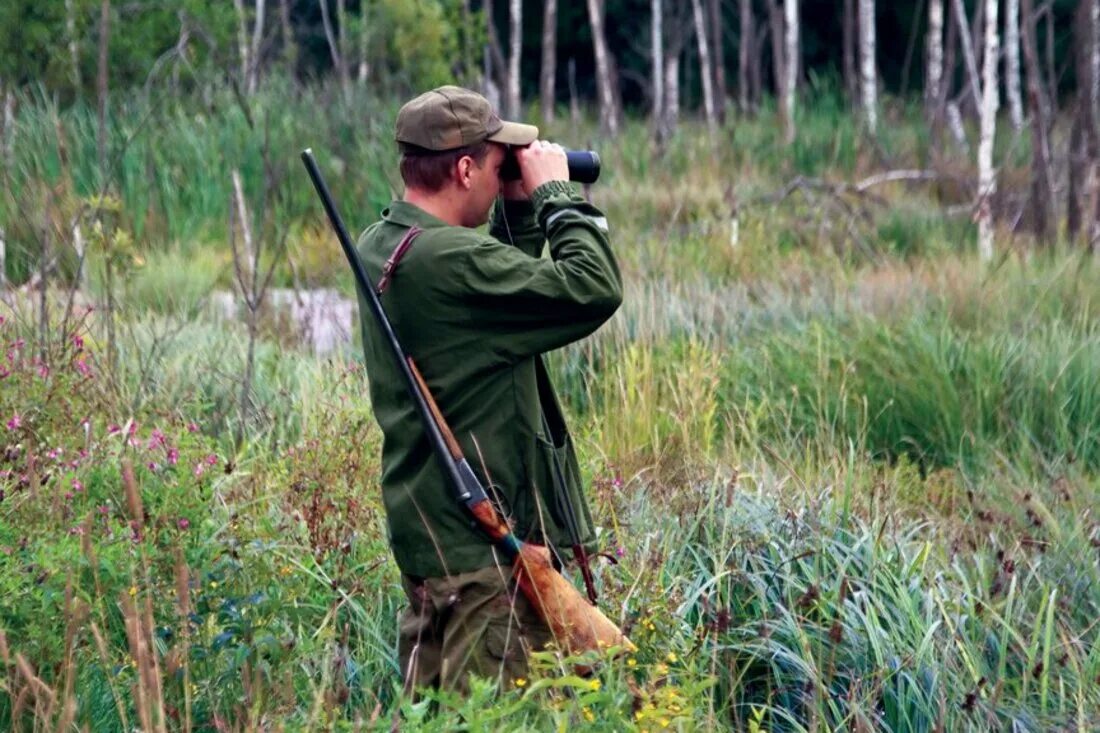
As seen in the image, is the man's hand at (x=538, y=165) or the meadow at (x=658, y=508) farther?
the meadow at (x=658, y=508)

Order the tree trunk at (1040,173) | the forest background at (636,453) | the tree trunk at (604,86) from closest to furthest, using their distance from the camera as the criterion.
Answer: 1. the forest background at (636,453)
2. the tree trunk at (1040,173)
3. the tree trunk at (604,86)

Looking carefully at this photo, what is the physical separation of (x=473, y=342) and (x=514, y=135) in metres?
0.46

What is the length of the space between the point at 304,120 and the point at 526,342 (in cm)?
1086

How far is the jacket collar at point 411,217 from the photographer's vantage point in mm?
3215

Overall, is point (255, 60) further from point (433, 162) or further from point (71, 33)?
point (71, 33)

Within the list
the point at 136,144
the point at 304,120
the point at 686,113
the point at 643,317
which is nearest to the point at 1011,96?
the point at 686,113

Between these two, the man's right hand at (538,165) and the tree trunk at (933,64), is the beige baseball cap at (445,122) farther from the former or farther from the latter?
the tree trunk at (933,64)

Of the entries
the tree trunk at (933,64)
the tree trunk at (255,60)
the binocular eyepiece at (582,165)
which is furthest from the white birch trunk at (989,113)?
the binocular eyepiece at (582,165)

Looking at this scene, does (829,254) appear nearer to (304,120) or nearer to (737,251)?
(737,251)

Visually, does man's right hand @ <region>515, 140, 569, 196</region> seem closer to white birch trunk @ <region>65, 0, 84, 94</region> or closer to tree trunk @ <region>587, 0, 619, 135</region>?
white birch trunk @ <region>65, 0, 84, 94</region>

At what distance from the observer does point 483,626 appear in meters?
3.17

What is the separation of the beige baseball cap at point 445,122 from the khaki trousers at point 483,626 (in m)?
0.89

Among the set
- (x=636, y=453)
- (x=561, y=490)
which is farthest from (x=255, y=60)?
(x=561, y=490)

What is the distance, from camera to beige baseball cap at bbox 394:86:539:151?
3.19 m
